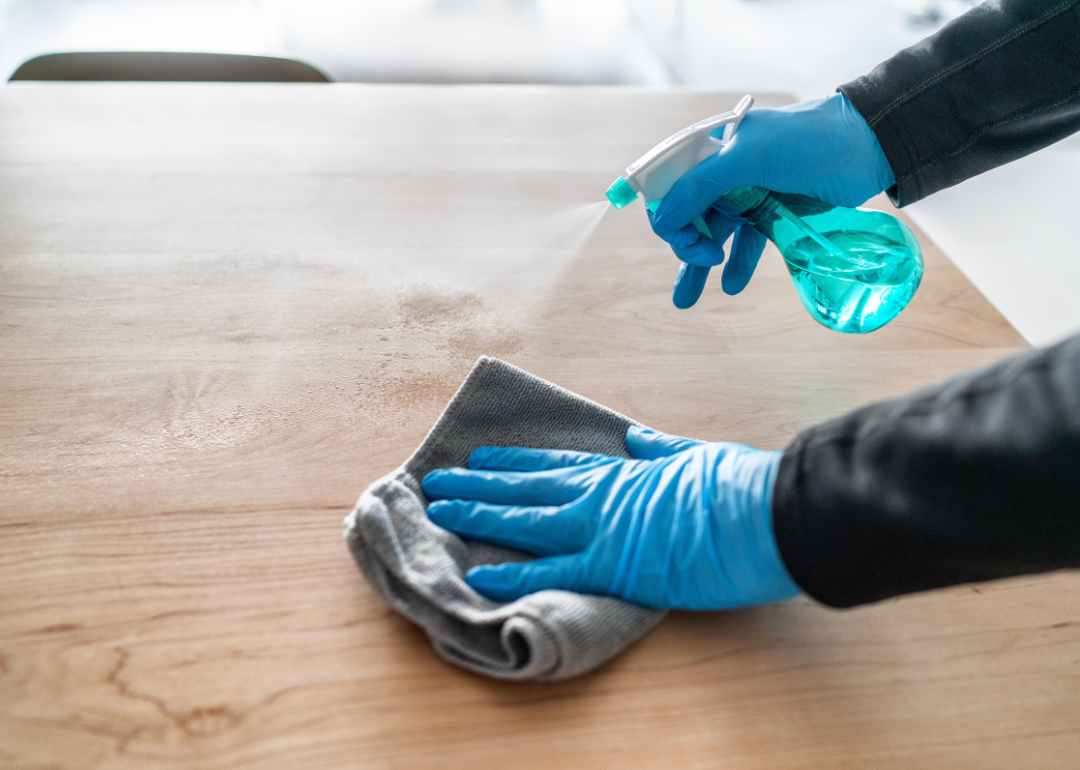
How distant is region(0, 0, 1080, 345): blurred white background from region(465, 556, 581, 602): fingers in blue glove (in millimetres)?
1254

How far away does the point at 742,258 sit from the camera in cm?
85

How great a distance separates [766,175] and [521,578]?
482 mm

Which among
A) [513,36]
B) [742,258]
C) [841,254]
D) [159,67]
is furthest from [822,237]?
[513,36]

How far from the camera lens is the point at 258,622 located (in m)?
0.55

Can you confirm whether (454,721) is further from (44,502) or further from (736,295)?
(736,295)

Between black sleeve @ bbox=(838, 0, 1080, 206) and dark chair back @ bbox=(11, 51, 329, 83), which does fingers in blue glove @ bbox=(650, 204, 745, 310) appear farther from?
dark chair back @ bbox=(11, 51, 329, 83)

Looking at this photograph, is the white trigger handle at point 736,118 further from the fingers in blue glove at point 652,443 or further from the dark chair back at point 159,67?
the dark chair back at point 159,67

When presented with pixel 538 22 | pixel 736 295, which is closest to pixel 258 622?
pixel 736 295

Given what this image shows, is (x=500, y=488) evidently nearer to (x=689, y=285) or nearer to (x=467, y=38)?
(x=689, y=285)

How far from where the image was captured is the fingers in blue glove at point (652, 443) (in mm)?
681

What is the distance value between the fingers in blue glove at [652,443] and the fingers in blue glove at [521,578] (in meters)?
0.16

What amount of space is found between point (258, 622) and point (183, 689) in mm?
64

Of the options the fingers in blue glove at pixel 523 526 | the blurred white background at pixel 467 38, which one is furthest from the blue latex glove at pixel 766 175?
the blurred white background at pixel 467 38

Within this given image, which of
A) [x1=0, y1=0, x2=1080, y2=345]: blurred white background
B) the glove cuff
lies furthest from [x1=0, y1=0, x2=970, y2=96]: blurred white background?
the glove cuff
